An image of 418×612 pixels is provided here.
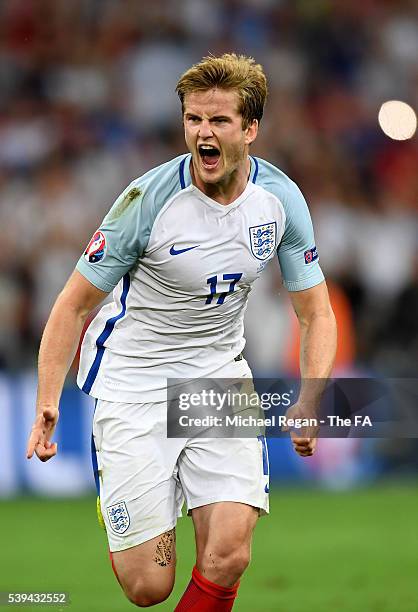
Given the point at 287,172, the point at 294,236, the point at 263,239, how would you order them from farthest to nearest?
the point at 287,172 → the point at 294,236 → the point at 263,239

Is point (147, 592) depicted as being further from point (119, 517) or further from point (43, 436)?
point (43, 436)

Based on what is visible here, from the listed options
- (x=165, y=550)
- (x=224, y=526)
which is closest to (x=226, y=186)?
(x=224, y=526)

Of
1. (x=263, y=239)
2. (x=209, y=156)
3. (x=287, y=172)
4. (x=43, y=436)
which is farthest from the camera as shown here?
(x=287, y=172)

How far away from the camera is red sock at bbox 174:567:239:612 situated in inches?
212

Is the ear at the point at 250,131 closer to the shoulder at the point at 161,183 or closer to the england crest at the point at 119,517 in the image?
the shoulder at the point at 161,183

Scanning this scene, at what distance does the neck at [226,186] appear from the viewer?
5414mm

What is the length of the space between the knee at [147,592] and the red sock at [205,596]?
107mm

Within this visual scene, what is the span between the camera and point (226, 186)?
17.8 ft

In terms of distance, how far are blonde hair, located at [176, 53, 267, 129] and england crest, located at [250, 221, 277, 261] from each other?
45cm

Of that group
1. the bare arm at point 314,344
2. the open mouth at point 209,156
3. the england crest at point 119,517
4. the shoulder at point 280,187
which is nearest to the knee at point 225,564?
the england crest at point 119,517

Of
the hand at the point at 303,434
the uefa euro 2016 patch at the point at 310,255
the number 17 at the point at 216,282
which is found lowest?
the hand at the point at 303,434

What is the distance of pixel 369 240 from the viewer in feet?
42.8

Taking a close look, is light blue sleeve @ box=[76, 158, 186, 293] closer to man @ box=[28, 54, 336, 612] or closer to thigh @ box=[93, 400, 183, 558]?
man @ box=[28, 54, 336, 612]

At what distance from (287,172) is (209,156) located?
26.7ft
